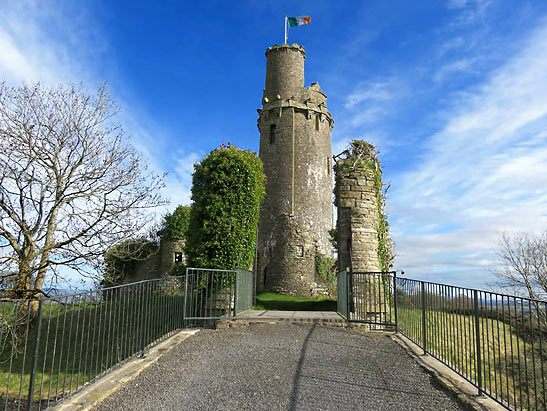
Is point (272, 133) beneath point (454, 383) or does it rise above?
above

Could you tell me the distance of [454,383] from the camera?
16.3ft

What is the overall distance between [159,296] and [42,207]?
523cm

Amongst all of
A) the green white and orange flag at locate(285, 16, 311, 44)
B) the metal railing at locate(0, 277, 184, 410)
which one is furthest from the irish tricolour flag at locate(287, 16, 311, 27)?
the metal railing at locate(0, 277, 184, 410)

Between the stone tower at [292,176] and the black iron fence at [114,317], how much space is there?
1240 centimetres

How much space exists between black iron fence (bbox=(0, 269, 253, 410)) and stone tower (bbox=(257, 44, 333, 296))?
12.4 metres

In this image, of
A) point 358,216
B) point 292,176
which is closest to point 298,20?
point 292,176

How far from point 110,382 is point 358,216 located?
340 inches

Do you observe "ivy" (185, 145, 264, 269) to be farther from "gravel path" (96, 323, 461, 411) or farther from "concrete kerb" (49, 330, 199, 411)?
"concrete kerb" (49, 330, 199, 411)

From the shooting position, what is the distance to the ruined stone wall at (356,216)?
11750 mm

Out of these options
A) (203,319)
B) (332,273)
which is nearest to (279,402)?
(203,319)

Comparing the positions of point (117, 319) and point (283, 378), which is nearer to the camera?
point (283, 378)

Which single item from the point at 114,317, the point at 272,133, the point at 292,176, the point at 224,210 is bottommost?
the point at 114,317

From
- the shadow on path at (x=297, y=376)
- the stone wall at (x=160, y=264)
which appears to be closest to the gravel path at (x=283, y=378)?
the shadow on path at (x=297, y=376)

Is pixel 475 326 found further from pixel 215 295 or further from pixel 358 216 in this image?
pixel 358 216
